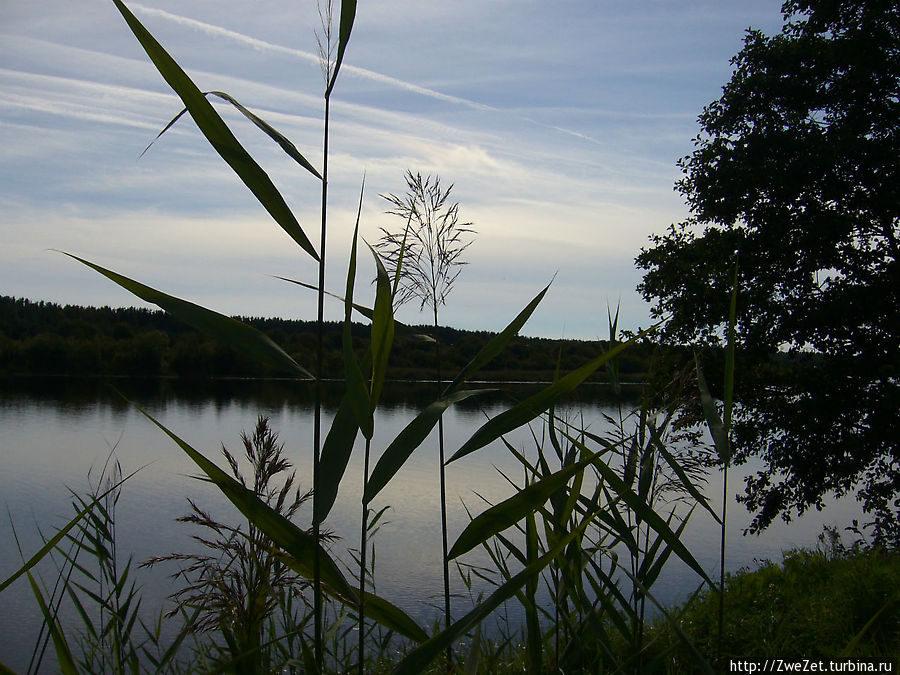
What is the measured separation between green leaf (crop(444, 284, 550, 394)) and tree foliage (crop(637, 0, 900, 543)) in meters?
8.43

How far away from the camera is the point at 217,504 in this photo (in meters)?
9.75

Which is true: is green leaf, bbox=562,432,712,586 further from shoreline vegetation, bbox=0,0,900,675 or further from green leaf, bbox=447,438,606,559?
green leaf, bbox=447,438,606,559

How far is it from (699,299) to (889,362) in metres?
2.39

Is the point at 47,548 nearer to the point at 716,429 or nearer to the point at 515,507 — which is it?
the point at 515,507

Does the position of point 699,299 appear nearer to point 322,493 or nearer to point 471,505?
point 471,505

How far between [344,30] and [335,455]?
635 millimetres

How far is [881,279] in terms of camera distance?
30.7 feet

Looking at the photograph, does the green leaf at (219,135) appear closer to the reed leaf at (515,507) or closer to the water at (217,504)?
the reed leaf at (515,507)

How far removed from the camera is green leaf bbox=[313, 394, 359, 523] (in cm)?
104

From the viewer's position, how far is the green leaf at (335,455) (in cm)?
104

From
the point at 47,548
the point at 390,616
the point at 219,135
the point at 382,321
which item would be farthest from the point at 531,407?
the point at 47,548

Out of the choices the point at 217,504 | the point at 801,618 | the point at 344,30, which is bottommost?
the point at 217,504

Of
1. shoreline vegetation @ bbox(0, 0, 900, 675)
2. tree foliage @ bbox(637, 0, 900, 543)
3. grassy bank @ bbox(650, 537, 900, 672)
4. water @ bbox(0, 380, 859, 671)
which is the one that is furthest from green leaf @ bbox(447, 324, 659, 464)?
tree foliage @ bbox(637, 0, 900, 543)

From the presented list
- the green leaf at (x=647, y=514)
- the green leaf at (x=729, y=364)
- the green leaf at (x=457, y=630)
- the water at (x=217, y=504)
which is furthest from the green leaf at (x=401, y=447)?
the water at (x=217, y=504)
